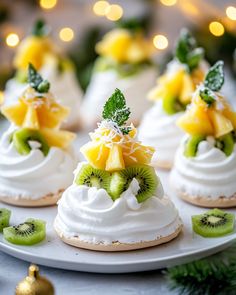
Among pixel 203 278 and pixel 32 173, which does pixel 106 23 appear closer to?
Answer: pixel 32 173

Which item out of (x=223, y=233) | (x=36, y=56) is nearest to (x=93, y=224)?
(x=223, y=233)

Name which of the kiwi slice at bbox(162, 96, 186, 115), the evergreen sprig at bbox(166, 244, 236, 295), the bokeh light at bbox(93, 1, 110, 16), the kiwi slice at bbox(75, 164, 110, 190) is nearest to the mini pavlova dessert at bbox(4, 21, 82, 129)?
the kiwi slice at bbox(162, 96, 186, 115)

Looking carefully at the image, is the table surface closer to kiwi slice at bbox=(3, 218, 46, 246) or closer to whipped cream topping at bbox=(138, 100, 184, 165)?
kiwi slice at bbox=(3, 218, 46, 246)

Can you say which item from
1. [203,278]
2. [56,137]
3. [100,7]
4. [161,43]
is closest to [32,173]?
[56,137]

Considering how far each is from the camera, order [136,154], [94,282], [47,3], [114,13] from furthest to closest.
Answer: [114,13] < [47,3] < [136,154] < [94,282]

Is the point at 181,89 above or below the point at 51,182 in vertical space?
above

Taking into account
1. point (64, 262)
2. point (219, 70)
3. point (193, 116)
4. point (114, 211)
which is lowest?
point (64, 262)

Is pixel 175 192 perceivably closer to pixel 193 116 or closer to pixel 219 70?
pixel 193 116
